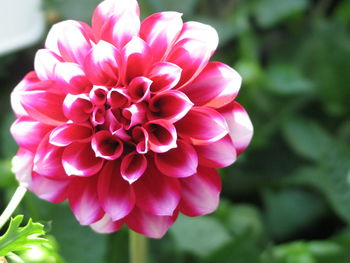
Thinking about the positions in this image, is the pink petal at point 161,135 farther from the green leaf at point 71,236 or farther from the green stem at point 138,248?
Answer: the green leaf at point 71,236

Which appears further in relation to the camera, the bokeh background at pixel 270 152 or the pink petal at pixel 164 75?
the bokeh background at pixel 270 152

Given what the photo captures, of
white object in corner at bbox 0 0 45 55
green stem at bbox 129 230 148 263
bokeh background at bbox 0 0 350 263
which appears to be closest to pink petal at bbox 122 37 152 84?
green stem at bbox 129 230 148 263

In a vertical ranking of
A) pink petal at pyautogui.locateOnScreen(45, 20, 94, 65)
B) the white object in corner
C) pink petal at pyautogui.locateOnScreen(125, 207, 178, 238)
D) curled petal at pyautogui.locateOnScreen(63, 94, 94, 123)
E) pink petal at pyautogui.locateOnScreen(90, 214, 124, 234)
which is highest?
pink petal at pyautogui.locateOnScreen(45, 20, 94, 65)

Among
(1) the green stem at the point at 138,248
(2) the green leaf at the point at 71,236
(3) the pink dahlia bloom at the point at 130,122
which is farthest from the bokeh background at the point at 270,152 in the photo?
(3) the pink dahlia bloom at the point at 130,122

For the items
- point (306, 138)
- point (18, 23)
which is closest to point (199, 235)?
point (306, 138)

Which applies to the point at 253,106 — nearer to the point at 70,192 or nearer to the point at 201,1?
the point at 201,1

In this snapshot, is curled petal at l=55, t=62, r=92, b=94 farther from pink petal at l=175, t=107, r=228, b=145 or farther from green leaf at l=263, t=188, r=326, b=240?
green leaf at l=263, t=188, r=326, b=240

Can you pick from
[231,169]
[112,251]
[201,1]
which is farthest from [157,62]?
[201,1]
